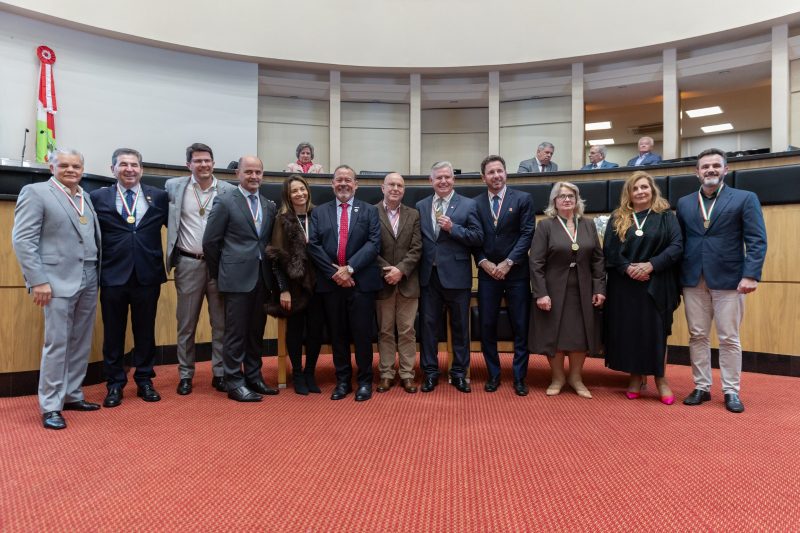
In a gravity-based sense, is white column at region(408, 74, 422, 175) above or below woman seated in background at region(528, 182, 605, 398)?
above

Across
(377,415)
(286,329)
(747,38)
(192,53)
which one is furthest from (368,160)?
(377,415)

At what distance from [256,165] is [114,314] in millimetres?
1177

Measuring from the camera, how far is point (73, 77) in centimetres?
775

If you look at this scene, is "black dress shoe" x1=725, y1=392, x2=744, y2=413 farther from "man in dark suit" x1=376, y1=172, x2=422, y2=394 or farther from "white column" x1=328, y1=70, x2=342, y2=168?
"white column" x1=328, y1=70, x2=342, y2=168

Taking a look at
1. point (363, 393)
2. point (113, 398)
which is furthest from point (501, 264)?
point (113, 398)

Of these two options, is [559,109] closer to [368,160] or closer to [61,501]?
[368,160]

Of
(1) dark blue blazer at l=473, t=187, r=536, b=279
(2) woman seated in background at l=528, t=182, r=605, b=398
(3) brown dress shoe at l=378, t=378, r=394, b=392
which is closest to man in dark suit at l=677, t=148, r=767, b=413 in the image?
(2) woman seated in background at l=528, t=182, r=605, b=398

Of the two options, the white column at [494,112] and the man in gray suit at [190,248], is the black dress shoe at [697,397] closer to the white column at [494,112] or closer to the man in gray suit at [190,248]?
the man in gray suit at [190,248]

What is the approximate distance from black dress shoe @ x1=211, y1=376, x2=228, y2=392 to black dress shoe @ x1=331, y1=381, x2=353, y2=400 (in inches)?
27.9

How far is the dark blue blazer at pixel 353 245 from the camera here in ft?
10.1

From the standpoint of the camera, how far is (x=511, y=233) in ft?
10.8

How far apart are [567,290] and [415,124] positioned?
7172mm

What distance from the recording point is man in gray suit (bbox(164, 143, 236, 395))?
322 cm

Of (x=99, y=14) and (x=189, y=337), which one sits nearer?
(x=189, y=337)
